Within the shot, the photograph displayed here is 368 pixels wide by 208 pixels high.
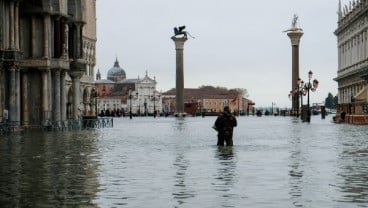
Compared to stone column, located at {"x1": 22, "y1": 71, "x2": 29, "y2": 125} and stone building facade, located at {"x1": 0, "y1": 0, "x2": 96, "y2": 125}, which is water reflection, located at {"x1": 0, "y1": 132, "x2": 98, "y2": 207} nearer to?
stone building facade, located at {"x1": 0, "y1": 0, "x2": 96, "y2": 125}

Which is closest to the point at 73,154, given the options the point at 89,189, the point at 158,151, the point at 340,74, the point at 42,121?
the point at 158,151

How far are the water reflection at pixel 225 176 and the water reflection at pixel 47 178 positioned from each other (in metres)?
2.33

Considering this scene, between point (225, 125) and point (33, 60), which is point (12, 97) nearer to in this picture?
point (33, 60)

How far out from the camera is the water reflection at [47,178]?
48.2ft

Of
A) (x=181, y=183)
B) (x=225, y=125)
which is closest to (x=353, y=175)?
(x=181, y=183)

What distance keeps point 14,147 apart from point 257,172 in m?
14.7

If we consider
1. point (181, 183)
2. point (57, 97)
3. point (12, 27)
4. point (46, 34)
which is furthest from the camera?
point (57, 97)

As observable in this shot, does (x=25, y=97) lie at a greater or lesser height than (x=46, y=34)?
lesser

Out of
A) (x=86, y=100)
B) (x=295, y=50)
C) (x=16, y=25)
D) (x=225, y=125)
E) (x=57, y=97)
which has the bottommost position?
(x=225, y=125)

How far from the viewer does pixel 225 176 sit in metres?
19.0

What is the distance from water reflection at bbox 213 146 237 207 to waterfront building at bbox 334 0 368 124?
191 ft

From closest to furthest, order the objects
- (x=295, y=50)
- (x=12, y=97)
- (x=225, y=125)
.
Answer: (x=225, y=125), (x=12, y=97), (x=295, y=50)

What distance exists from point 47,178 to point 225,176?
3.93m

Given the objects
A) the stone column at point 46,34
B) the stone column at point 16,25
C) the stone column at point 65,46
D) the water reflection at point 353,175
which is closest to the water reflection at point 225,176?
the water reflection at point 353,175
